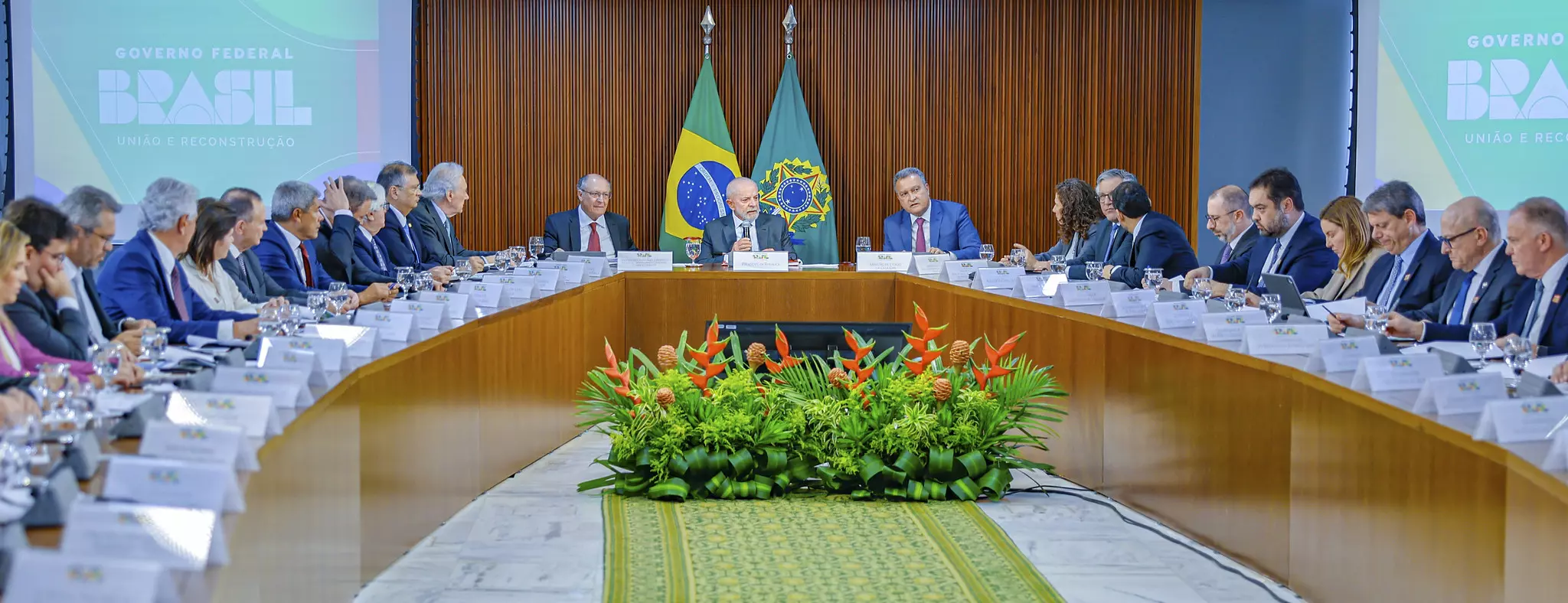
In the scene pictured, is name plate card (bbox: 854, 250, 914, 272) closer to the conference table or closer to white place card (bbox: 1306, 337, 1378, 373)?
the conference table

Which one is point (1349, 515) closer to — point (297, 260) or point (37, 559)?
point (37, 559)

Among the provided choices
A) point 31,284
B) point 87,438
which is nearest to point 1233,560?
point 87,438

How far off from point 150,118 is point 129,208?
51cm

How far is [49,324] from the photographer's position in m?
3.09

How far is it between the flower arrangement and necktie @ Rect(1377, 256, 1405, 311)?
1.18 metres

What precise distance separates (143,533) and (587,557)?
1.93m

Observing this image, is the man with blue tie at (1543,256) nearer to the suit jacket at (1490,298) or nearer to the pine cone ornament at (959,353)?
the suit jacket at (1490,298)

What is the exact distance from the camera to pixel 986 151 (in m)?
8.68

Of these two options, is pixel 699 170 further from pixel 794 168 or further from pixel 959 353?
pixel 959 353

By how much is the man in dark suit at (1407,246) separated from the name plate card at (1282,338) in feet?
4.22

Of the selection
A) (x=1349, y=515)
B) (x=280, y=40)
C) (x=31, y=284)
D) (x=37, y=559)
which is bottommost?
(x=1349, y=515)

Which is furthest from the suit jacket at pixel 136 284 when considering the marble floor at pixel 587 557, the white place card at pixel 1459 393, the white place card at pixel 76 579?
the white place card at pixel 1459 393

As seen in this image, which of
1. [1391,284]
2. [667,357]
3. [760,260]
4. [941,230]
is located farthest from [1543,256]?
[941,230]

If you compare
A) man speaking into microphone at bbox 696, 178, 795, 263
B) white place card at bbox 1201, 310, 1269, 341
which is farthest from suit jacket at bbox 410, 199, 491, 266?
white place card at bbox 1201, 310, 1269, 341
